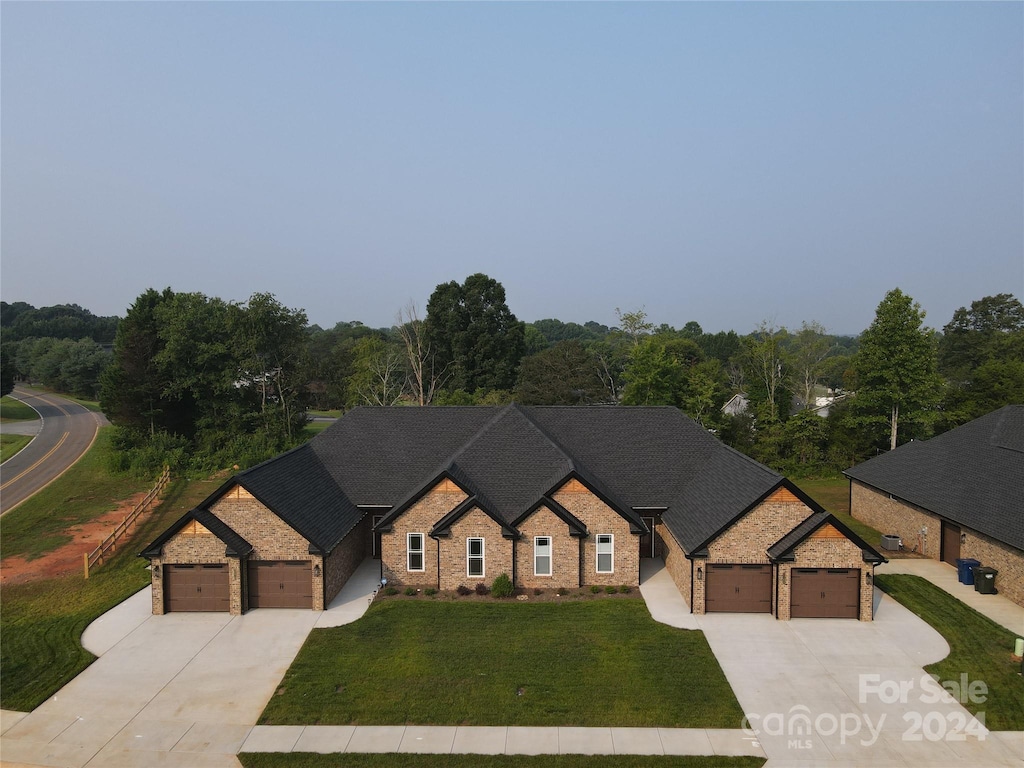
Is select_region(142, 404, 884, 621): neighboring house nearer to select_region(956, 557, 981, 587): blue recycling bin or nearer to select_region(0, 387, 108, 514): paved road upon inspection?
select_region(956, 557, 981, 587): blue recycling bin

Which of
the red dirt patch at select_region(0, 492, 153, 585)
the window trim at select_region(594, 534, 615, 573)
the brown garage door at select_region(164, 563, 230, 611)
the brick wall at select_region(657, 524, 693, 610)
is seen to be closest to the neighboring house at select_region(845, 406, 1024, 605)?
the brick wall at select_region(657, 524, 693, 610)

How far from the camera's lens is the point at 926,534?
84.8 feet

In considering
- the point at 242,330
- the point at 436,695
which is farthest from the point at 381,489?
the point at 242,330

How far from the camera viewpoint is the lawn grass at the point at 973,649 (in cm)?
1436

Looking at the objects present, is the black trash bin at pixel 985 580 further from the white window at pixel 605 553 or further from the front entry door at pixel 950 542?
the white window at pixel 605 553

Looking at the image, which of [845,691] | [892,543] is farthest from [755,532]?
[892,543]

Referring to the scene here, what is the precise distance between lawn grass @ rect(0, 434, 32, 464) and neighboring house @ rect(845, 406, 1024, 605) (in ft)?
181

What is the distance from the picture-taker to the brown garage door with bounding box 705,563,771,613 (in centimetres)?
1983

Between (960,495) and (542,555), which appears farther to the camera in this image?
(960,495)

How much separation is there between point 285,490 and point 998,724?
20.7m

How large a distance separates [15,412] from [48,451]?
25.3 m

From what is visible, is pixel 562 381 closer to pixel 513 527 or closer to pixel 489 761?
pixel 513 527

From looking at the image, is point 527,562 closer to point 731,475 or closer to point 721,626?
point 721,626

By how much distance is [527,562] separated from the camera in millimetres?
21578
